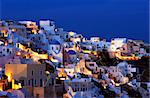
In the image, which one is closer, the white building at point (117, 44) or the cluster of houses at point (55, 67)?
the cluster of houses at point (55, 67)

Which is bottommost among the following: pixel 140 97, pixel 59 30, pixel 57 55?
pixel 140 97

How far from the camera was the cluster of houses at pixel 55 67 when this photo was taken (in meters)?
15.2

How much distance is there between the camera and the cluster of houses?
49.9ft

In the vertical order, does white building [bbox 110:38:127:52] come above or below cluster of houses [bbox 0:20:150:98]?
above

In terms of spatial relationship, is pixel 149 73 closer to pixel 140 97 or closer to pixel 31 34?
pixel 140 97

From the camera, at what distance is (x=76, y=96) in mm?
15703

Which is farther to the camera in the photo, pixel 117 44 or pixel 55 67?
pixel 117 44

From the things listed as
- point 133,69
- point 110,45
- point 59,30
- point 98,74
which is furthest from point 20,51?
point 110,45

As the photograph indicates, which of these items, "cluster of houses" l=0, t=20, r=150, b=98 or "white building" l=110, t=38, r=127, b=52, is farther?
"white building" l=110, t=38, r=127, b=52

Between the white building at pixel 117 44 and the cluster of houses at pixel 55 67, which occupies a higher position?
the white building at pixel 117 44

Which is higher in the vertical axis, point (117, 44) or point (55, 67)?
point (117, 44)

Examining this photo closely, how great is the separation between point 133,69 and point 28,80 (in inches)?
436

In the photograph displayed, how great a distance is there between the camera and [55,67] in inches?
733

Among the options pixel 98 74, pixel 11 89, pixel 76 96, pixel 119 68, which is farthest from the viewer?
pixel 119 68
